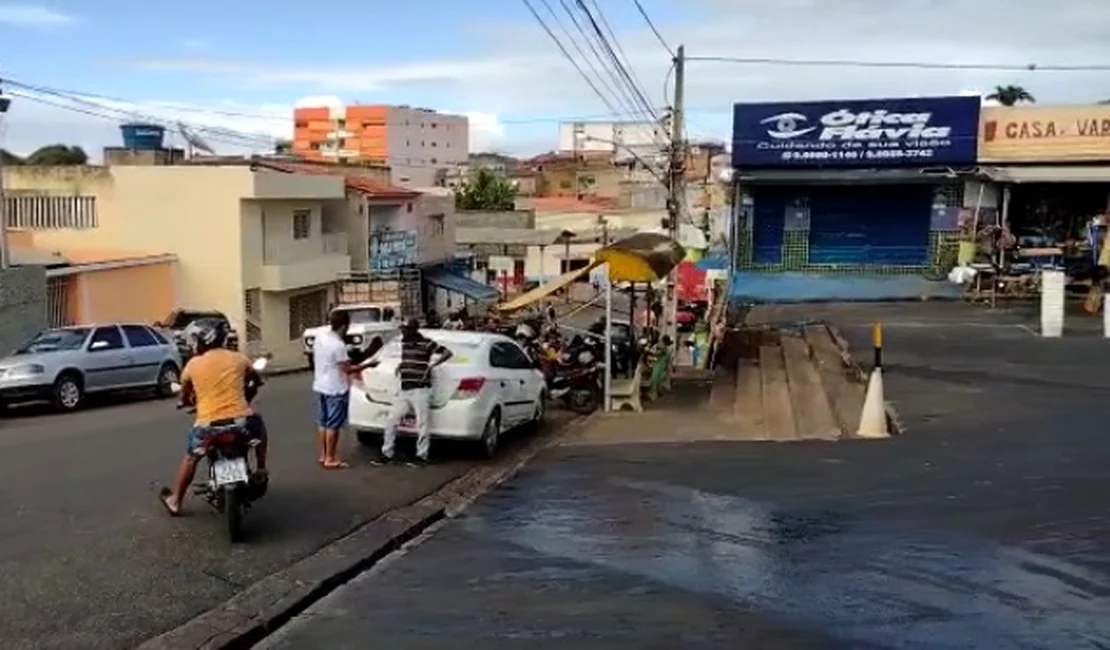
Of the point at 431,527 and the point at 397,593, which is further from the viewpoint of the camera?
the point at 431,527

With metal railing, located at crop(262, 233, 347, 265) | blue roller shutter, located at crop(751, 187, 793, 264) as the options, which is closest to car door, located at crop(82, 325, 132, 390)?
metal railing, located at crop(262, 233, 347, 265)

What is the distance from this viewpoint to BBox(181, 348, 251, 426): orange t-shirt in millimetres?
9789

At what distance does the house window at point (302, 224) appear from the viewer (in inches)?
1682

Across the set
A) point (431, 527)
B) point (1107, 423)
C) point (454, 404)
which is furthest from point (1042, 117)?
point (431, 527)

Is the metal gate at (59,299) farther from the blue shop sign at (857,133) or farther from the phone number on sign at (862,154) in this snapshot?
the phone number on sign at (862,154)

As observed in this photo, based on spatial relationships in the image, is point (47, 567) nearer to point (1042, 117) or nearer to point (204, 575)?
point (204, 575)

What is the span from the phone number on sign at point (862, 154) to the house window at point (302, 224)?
17774mm

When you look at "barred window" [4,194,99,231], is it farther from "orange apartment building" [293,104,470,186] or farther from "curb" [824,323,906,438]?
"orange apartment building" [293,104,470,186]

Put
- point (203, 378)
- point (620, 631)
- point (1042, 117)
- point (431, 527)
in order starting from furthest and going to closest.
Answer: point (1042, 117) < point (431, 527) < point (203, 378) < point (620, 631)

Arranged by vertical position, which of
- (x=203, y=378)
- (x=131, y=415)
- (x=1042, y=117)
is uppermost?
(x=1042, y=117)

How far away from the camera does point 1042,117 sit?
104ft

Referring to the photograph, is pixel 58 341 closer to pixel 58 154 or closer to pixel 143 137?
pixel 143 137

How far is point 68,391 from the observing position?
2258 centimetres

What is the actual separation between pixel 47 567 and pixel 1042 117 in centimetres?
2880
